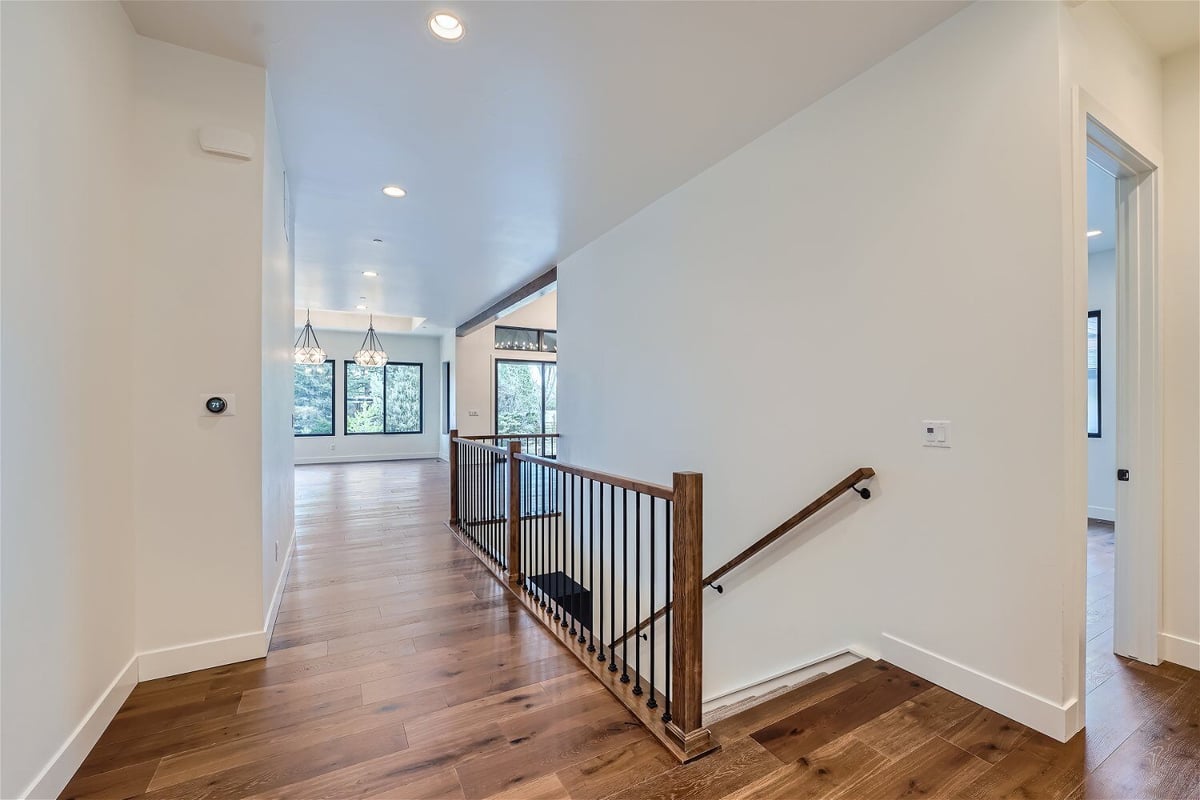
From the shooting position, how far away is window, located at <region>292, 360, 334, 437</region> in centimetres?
1050

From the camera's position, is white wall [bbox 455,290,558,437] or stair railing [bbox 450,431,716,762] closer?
stair railing [bbox 450,431,716,762]

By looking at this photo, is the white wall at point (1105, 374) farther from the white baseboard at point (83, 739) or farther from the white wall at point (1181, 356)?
the white baseboard at point (83, 739)

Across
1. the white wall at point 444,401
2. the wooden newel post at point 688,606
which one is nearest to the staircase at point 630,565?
the wooden newel post at point 688,606

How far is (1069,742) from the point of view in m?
1.77

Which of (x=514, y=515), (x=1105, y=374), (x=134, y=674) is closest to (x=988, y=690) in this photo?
(x=514, y=515)

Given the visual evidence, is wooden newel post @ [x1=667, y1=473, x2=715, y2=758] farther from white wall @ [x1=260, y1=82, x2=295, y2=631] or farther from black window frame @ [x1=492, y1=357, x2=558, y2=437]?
black window frame @ [x1=492, y1=357, x2=558, y2=437]

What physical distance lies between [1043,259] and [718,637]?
263cm

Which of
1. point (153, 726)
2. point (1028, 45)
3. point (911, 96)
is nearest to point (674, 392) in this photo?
point (911, 96)

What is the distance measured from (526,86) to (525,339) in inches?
308

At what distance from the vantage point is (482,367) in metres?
10.0

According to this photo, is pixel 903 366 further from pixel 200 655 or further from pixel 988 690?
pixel 200 655

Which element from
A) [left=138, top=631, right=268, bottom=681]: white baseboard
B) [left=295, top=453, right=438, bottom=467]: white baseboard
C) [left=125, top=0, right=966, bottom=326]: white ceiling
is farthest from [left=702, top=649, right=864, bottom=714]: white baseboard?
[left=295, top=453, right=438, bottom=467]: white baseboard

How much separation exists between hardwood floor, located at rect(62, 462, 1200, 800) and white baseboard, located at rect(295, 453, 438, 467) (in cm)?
887

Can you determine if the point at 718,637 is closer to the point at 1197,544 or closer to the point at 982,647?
the point at 982,647
